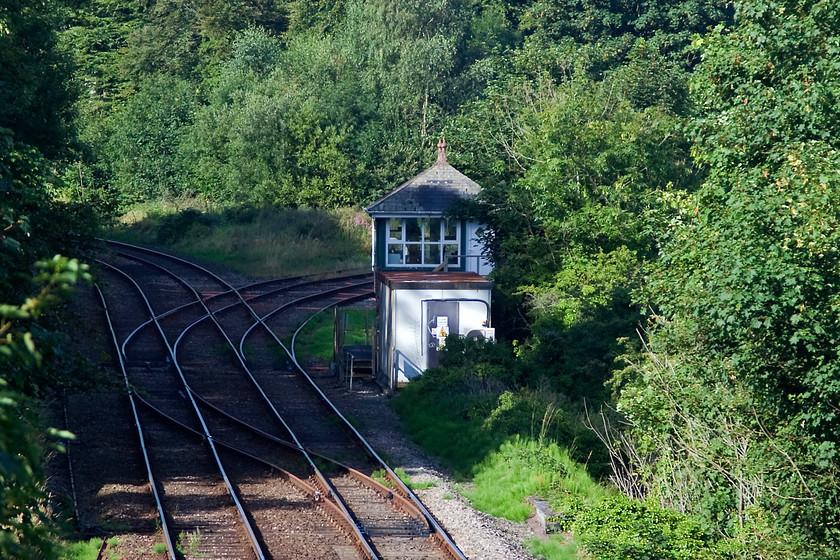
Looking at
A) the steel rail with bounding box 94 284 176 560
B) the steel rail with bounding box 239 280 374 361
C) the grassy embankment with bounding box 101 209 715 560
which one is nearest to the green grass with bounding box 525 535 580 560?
the grassy embankment with bounding box 101 209 715 560

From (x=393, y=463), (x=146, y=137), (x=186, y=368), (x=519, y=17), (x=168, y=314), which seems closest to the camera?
(x=393, y=463)

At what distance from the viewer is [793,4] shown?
525 inches

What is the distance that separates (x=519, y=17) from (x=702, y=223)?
60.5 meters

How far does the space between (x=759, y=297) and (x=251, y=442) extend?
967 cm

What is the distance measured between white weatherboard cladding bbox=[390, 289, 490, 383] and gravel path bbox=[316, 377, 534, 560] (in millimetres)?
953

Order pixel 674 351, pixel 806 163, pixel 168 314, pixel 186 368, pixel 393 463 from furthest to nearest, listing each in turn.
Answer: pixel 168 314 < pixel 186 368 < pixel 393 463 < pixel 674 351 < pixel 806 163

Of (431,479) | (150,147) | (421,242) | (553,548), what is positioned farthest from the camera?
(150,147)

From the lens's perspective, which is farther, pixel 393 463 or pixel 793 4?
pixel 393 463

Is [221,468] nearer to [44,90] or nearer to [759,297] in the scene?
[759,297]

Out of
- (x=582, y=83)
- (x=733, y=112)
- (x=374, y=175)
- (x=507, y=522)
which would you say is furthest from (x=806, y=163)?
(x=374, y=175)

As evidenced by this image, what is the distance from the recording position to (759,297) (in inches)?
438

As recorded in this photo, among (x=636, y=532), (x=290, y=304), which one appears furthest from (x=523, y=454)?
(x=290, y=304)

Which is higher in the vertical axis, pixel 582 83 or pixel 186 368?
pixel 582 83

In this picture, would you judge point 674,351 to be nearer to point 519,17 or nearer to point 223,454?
point 223,454
